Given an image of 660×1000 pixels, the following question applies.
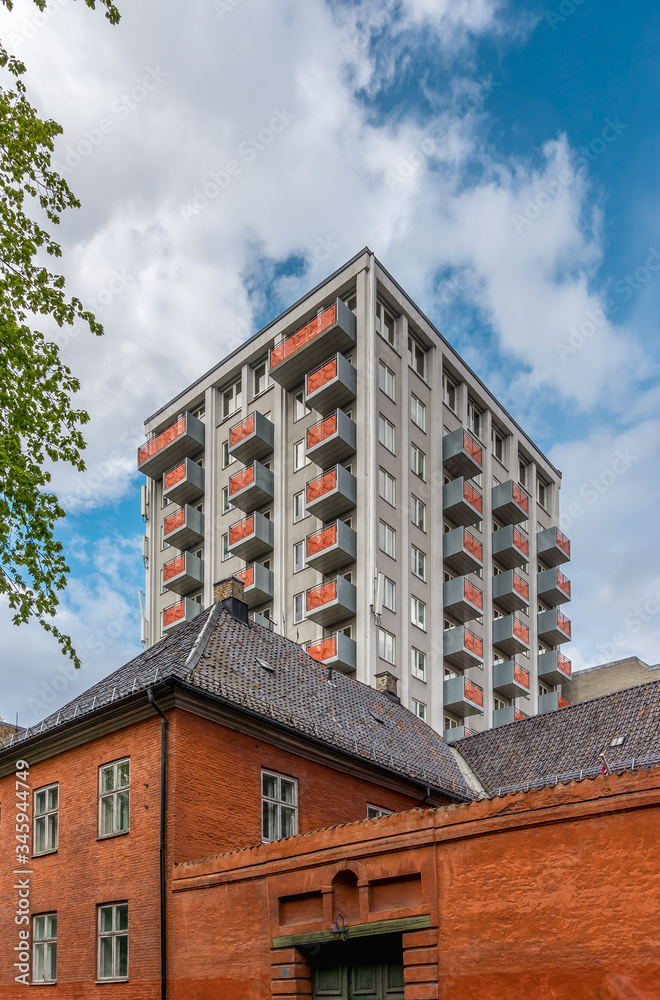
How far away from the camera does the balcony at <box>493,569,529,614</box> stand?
148 ft

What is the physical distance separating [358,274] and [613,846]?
30620mm

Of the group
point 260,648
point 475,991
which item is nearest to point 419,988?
point 475,991

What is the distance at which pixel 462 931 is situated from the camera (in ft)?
41.7

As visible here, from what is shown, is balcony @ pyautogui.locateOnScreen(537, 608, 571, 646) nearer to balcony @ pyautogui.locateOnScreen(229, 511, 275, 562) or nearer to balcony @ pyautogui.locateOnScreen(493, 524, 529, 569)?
balcony @ pyautogui.locateOnScreen(493, 524, 529, 569)

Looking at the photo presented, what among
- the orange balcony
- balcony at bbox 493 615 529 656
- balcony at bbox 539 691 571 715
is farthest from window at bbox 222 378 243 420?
balcony at bbox 539 691 571 715

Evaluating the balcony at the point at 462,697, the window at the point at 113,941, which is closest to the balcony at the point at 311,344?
the balcony at the point at 462,697

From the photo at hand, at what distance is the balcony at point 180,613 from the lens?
145 feet

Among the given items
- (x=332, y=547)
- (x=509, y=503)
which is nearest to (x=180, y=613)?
(x=332, y=547)

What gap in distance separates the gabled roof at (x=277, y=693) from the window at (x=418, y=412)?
15.6m

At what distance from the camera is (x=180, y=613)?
44344mm

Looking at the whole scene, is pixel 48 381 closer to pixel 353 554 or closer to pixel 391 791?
pixel 391 791

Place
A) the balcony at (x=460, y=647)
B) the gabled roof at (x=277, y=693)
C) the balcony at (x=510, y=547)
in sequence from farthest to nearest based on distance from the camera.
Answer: the balcony at (x=510, y=547), the balcony at (x=460, y=647), the gabled roof at (x=277, y=693)

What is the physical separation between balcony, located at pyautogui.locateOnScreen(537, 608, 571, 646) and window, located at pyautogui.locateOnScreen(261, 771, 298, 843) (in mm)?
30867

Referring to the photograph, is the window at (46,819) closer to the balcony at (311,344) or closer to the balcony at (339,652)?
the balcony at (339,652)
